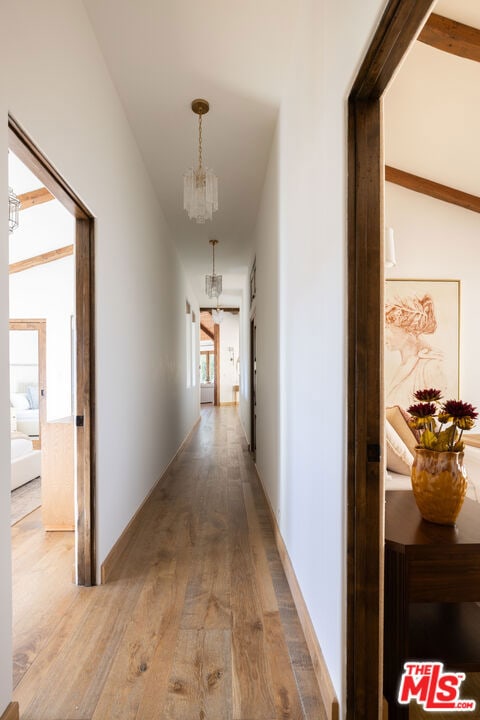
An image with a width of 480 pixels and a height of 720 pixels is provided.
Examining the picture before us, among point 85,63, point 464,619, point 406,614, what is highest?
point 85,63

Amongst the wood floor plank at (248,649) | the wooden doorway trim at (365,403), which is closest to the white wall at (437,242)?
the wooden doorway trim at (365,403)

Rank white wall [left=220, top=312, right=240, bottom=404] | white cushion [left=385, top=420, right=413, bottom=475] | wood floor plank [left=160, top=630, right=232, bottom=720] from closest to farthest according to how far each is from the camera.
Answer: wood floor plank [left=160, top=630, right=232, bottom=720] < white cushion [left=385, top=420, right=413, bottom=475] < white wall [left=220, top=312, right=240, bottom=404]

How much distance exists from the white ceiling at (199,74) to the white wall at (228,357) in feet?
30.4

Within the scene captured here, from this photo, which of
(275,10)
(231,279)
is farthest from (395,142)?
(231,279)

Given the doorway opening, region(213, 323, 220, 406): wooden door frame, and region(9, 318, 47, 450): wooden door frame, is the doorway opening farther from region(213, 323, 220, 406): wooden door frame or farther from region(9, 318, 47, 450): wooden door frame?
region(9, 318, 47, 450): wooden door frame

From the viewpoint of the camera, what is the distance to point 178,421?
5.78 metres

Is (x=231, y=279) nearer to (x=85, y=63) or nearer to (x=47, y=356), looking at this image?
(x=47, y=356)

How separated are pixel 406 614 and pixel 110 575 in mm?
1766

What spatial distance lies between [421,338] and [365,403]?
289cm

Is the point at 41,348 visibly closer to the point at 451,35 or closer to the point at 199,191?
the point at 199,191

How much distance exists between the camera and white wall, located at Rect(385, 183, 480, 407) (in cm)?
391

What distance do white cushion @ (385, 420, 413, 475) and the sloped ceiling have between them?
2247mm

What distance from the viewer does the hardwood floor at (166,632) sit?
1.45 meters

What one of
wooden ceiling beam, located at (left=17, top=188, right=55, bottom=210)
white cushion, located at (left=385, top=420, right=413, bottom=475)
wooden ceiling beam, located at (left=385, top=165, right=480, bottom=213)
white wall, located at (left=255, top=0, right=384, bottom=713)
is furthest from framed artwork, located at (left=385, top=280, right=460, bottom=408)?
wooden ceiling beam, located at (left=17, top=188, right=55, bottom=210)
